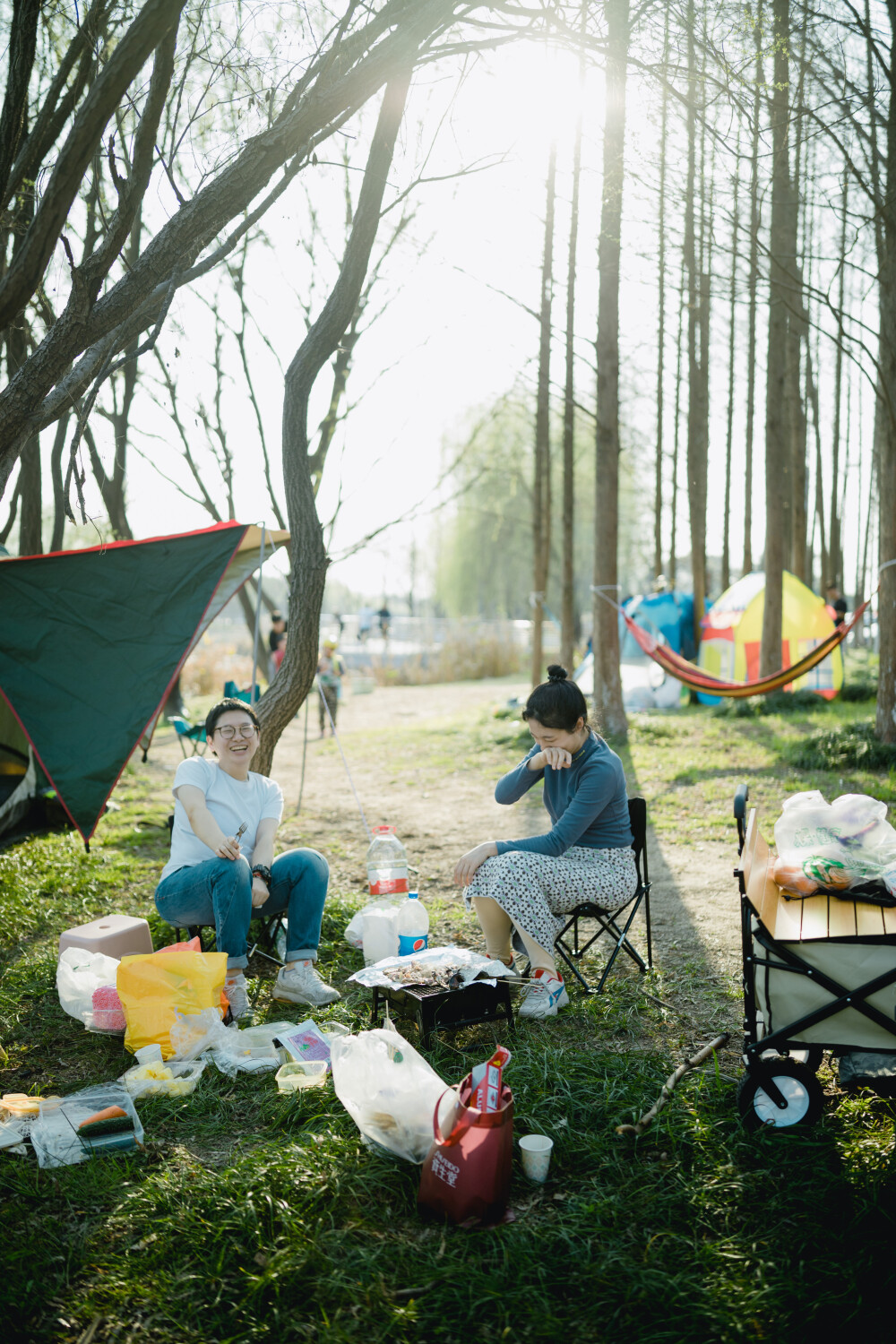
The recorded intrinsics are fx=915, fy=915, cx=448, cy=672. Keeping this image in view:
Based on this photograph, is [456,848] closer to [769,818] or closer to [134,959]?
[769,818]

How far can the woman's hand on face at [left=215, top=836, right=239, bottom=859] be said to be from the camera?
11.2ft

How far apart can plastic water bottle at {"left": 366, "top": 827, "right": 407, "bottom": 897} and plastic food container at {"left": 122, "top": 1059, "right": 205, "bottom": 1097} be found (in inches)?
61.2

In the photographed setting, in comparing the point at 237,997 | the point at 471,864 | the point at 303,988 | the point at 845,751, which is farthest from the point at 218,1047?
the point at 845,751

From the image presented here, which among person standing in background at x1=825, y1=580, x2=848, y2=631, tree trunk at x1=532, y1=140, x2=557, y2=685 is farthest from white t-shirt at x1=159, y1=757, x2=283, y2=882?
tree trunk at x1=532, y1=140, x2=557, y2=685

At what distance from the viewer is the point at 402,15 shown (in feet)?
10.4

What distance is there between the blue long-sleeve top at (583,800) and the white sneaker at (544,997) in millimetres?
439

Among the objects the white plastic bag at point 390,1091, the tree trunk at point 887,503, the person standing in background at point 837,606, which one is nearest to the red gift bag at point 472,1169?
the white plastic bag at point 390,1091

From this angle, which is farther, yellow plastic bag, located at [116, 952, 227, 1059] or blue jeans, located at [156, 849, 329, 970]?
blue jeans, located at [156, 849, 329, 970]

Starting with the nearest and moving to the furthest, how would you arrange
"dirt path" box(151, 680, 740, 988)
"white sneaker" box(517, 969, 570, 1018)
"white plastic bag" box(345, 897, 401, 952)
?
"white sneaker" box(517, 969, 570, 1018)
"white plastic bag" box(345, 897, 401, 952)
"dirt path" box(151, 680, 740, 988)

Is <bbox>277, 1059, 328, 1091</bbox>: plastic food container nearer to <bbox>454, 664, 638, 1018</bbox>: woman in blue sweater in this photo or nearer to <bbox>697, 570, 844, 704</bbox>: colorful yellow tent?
<bbox>454, 664, 638, 1018</bbox>: woman in blue sweater

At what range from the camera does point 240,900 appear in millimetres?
3377

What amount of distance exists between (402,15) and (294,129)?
0.65 metres

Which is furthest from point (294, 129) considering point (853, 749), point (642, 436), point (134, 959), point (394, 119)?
point (642, 436)

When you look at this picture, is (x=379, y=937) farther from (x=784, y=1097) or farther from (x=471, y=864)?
(x=784, y=1097)
